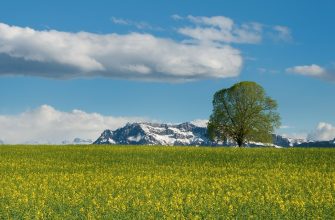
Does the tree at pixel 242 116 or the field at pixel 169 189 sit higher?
the tree at pixel 242 116

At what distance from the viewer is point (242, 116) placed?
8756 centimetres

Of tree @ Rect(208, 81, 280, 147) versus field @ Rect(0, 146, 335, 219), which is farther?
tree @ Rect(208, 81, 280, 147)

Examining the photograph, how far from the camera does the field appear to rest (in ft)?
64.8

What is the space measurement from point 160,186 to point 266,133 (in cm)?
6087

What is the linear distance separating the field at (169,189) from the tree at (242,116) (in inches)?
1360

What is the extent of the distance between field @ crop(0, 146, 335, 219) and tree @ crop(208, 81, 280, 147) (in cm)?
3454

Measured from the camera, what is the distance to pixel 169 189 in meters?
26.5

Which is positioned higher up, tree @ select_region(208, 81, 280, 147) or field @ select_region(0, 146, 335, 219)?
tree @ select_region(208, 81, 280, 147)

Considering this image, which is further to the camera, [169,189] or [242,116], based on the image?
[242,116]

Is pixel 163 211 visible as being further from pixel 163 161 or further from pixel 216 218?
pixel 163 161

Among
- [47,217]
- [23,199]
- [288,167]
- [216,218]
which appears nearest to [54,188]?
[23,199]

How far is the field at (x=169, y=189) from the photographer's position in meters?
19.8

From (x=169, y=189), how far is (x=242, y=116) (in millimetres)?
62313

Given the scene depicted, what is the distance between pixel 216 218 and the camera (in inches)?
734
